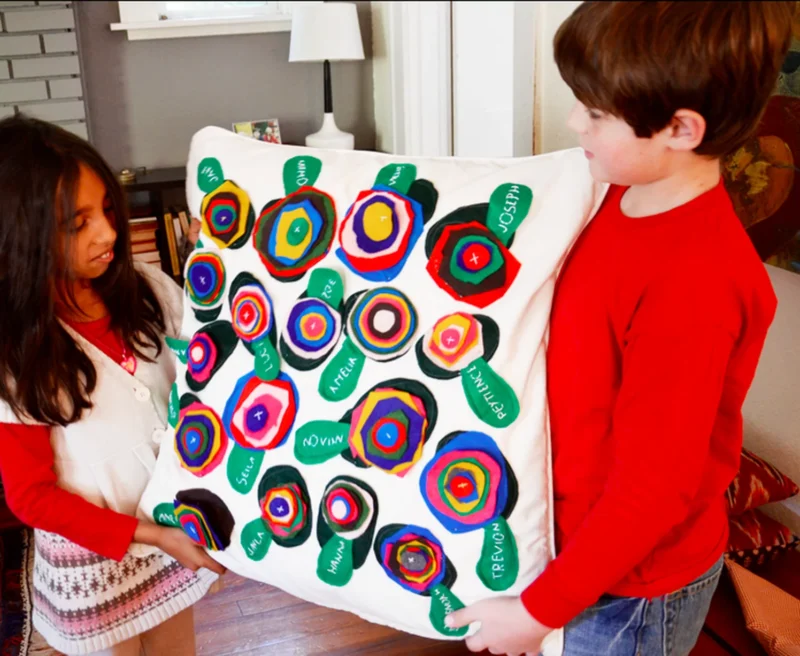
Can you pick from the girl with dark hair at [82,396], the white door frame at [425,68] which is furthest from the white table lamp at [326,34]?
the girl with dark hair at [82,396]

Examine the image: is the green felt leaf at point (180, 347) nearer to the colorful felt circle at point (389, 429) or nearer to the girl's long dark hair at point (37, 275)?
the girl's long dark hair at point (37, 275)

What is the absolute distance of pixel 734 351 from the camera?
2.07 feet

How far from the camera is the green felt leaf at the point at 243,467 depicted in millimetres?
799

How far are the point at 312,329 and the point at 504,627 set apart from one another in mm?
329

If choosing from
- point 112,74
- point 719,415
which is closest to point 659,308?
point 719,415

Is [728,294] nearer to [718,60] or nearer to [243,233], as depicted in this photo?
[718,60]

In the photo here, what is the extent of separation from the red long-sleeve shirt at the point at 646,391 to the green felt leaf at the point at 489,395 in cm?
4

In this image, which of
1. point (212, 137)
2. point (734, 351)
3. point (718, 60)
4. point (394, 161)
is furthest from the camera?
point (212, 137)

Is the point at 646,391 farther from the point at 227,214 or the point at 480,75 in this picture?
the point at 227,214

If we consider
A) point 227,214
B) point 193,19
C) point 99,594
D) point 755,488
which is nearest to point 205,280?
point 227,214

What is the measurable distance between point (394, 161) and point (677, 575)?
47 centimetres

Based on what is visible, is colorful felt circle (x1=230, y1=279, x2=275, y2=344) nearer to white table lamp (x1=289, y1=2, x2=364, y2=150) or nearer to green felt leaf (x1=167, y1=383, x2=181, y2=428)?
green felt leaf (x1=167, y1=383, x2=181, y2=428)

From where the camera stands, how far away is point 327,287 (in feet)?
2.55

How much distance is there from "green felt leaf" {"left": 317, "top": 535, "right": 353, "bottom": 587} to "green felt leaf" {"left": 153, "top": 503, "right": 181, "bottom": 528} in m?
0.19
